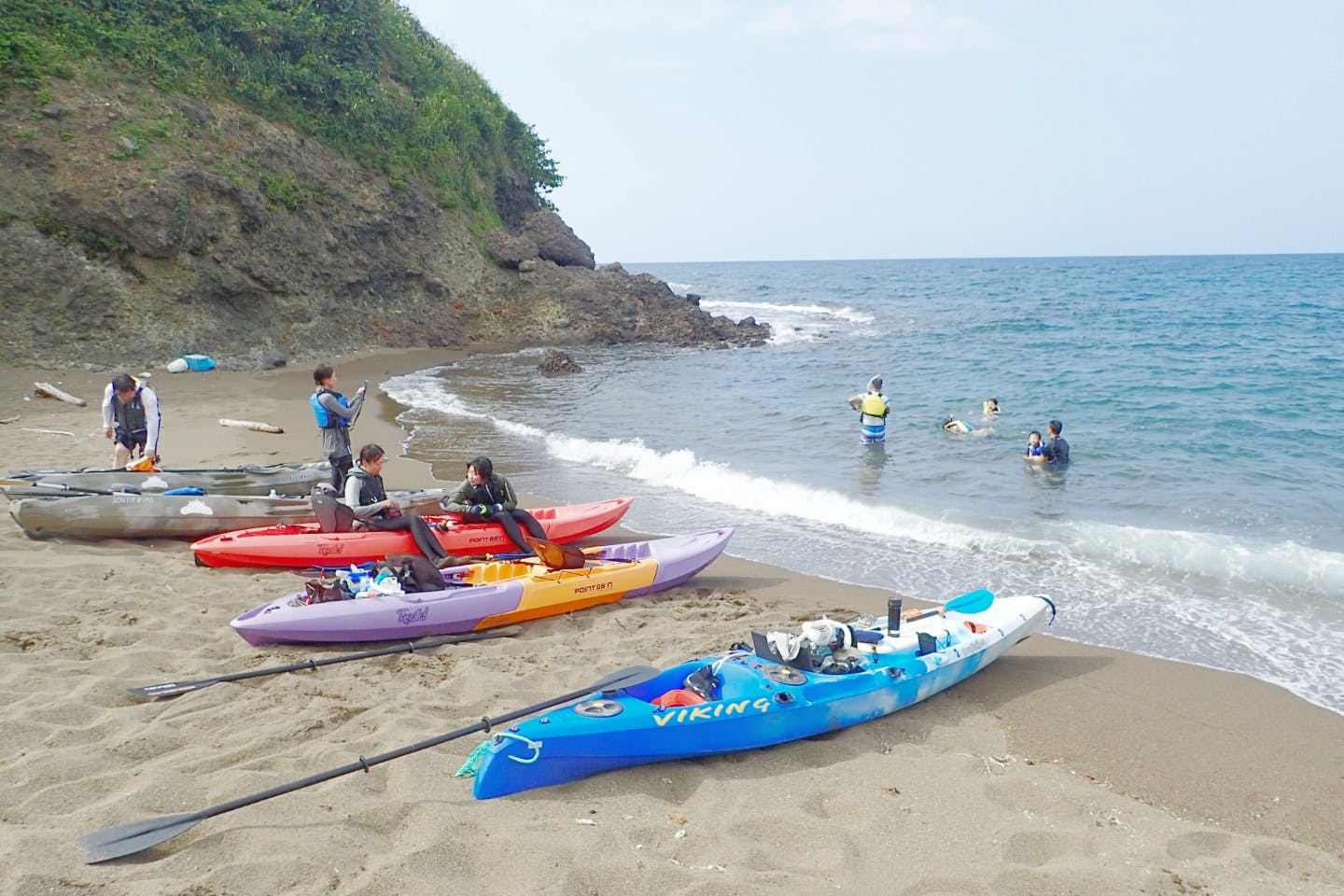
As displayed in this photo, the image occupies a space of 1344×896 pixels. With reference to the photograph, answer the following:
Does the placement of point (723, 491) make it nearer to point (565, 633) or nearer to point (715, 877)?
point (565, 633)

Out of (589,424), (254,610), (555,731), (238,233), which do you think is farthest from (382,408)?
(555,731)

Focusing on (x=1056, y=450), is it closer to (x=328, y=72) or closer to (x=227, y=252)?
(x=227, y=252)

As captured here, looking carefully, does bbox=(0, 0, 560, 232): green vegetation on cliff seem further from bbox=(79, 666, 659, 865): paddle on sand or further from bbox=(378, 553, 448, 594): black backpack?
bbox=(79, 666, 659, 865): paddle on sand

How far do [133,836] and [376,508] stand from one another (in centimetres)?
466

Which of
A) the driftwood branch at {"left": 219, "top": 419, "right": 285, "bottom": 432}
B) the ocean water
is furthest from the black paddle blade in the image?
the driftwood branch at {"left": 219, "top": 419, "right": 285, "bottom": 432}

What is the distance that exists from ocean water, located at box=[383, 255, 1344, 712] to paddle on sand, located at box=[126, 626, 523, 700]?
205 centimetres

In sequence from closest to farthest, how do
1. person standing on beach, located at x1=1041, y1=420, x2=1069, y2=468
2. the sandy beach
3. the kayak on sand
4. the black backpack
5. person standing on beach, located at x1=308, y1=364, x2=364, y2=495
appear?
the sandy beach
the kayak on sand
the black backpack
person standing on beach, located at x1=308, y1=364, x2=364, y2=495
person standing on beach, located at x1=1041, y1=420, x2=1069, y2=468

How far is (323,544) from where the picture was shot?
28.2ft

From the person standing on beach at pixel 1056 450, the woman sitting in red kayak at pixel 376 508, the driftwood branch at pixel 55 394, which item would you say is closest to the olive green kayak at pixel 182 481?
the woman sitting in red kayak at pixel 376 508

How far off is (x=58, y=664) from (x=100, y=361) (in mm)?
15571

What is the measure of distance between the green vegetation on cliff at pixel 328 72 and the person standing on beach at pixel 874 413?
18.5 metres

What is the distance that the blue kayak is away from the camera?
4910 mm

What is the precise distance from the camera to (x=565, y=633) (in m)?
7.45

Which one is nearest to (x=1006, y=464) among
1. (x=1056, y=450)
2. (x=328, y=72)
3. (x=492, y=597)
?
(x=1056, y=450)
